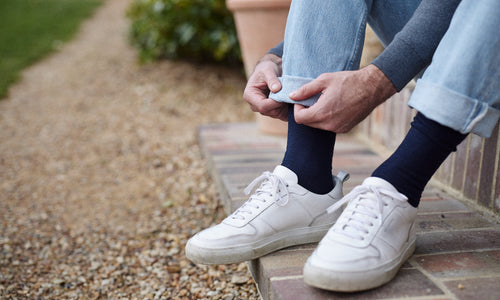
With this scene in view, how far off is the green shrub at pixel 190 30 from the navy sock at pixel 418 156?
2.53 meters

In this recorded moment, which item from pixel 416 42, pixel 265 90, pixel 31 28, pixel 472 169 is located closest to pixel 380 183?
pixel 416 42

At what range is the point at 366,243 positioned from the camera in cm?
83

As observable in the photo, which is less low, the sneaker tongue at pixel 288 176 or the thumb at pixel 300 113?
the thumb at pixel 300 113

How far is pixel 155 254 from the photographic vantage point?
144 centimetres

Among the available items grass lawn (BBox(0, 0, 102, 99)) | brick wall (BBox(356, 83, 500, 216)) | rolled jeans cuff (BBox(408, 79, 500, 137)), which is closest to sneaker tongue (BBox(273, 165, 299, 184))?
rolled jeans cuff (BBox(408, 79, 500, 137))

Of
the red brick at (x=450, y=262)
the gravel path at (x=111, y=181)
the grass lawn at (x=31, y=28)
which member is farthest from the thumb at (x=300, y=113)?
the grass lawn at (x=31, y=28)

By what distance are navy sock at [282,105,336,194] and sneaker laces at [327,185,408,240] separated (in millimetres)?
150

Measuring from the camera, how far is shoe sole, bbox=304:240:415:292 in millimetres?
780

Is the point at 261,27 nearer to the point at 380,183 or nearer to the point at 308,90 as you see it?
the point at 308,90

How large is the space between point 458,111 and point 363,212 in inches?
10.1

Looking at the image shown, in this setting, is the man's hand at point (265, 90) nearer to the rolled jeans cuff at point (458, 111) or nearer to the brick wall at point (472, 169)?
the rolled jeans cuff at point (458, 111)

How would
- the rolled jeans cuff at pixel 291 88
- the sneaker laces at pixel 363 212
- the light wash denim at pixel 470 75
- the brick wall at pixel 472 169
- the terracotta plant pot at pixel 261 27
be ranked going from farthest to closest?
the terracotta plant pot at pixel 261 27 → the brick wall at pixel 472 169 → the rolled jeans cuff at pixel 291 88 → the sneaker laces at pixel 363 212 → the light wash denim at pixel 470 75

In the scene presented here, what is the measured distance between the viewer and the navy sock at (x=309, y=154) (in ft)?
3.26

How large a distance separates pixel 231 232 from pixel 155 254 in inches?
23.1
